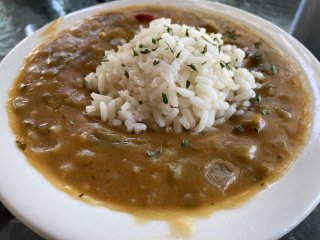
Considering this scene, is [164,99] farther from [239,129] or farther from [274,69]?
[274,69]

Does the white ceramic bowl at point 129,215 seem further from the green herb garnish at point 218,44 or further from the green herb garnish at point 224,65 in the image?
the green herb garnish at point 218,44

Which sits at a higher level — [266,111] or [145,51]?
[145,51]

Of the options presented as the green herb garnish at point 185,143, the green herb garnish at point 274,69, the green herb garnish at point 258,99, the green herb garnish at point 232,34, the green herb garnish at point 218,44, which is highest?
the green herb garnish at point 218,44

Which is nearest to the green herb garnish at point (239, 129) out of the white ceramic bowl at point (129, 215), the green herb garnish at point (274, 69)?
the white ceramic bowl at point (129, 215)

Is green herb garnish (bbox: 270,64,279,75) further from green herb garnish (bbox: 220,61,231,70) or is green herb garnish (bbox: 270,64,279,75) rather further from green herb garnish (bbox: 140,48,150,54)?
green herb garnish (bbox: 140,48,150,54)

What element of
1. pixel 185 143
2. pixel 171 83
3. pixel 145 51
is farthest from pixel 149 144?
pixel 145 51

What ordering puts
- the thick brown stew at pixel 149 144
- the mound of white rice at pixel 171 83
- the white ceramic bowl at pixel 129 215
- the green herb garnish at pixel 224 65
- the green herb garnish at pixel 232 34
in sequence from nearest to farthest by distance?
the white ceramic bowl at pixel 129 215
the thick brown stew at pixel 149 144
the mound of white rice at pixel 171 83
the green herb garnish at pixel 224 65
the green herb garnish at pixel 232 34
